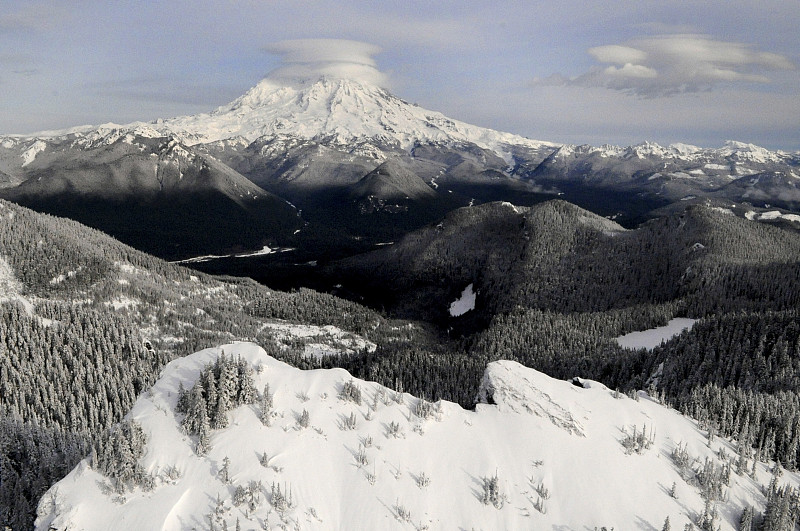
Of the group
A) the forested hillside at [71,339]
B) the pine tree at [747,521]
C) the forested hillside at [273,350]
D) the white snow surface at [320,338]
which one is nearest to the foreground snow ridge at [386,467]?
the pine tree at [747,521]

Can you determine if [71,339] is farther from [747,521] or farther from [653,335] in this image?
[653,335]

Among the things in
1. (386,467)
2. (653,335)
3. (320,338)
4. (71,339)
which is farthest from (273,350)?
(653,335)

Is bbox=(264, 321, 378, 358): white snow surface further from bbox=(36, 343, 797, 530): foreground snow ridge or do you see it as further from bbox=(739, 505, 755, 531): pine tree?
bbox=(739, 505, 755, 531): pine tree

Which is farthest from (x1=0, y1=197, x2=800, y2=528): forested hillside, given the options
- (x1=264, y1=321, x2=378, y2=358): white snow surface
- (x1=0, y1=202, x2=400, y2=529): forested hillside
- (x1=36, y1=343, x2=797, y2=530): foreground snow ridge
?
(x1=36, y1=343, x2=797, y2=530): foreground snow ridge

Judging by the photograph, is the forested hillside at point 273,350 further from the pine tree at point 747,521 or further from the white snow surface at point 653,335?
the pine tree at point 747,521

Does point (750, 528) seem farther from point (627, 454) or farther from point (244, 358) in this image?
point (244, 358)

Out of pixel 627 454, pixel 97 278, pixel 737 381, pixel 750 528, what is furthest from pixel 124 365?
pixel 737 381
